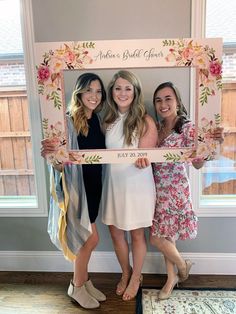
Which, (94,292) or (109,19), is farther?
(94,292)

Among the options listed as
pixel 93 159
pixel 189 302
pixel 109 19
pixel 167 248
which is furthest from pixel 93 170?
pixel 189 302

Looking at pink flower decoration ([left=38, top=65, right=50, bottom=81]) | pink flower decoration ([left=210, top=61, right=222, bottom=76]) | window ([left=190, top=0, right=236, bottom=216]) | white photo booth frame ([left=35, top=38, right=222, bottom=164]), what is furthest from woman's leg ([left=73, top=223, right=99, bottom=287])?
pink flower decoration ([left=210, top=61, right=222, bottom=76])

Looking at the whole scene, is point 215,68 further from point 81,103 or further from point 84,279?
point 84,279

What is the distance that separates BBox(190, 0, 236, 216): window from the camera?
1.73 m

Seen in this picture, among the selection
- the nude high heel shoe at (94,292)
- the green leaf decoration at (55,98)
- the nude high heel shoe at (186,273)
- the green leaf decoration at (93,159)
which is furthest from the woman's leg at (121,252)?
the green leaf decoration at (55,98)

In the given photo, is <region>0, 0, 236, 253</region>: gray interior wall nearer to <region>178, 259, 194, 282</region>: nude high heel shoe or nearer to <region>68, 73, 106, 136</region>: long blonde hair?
<region>68, 73, 106, 136</region>: long blonde hair

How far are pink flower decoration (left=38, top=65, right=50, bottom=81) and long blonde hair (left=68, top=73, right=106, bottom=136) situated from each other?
0.14 metres

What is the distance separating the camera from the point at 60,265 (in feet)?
6.90

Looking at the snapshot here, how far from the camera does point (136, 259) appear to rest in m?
1.79

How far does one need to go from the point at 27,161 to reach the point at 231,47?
4.93 ft

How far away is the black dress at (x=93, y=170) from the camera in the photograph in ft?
4.84

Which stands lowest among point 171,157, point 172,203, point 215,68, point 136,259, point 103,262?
point 103,262

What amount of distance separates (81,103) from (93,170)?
39 cm

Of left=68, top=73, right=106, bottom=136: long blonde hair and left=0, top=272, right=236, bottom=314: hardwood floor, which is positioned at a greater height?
left=68, top=73, right=106, bottom=136: long blonde hair
